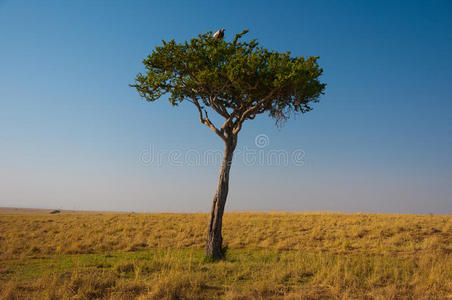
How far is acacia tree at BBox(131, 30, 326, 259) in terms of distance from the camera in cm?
1280

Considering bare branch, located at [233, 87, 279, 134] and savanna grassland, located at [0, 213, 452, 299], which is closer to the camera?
savanna grassland, located at [0, 213, 452, 299]

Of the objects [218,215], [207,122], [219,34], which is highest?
[219,34]

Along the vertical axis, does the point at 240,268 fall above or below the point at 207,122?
below

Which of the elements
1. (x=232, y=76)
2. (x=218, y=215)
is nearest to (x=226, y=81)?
(x=232, y=76)

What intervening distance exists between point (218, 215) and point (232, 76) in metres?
6.57

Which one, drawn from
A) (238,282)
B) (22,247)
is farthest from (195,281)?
(22,247)

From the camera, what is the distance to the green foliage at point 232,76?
12891 millimetres

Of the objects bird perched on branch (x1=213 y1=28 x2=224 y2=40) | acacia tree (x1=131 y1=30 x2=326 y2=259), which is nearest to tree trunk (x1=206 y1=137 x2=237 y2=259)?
acacia tree (x1=131 y1=30 x2=326 y2=259)

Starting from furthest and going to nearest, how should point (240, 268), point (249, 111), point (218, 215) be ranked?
point (249, 111) → point (218, 215) → point (240, 268)

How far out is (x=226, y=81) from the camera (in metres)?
13.2

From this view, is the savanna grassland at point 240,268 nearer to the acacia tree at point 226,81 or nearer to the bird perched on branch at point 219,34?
the acacia tree at point 226,81

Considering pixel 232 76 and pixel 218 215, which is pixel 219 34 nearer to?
pixel 232 76

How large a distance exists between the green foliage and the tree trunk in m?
2.40

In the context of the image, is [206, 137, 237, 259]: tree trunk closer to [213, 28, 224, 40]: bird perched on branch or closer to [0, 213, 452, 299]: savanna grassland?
[0, 213, 452, 299]: savanna grassland
